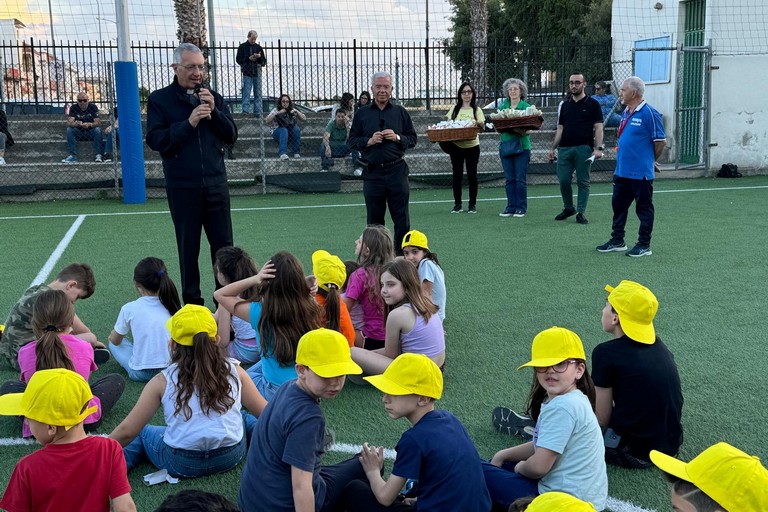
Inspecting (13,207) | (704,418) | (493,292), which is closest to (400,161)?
(493,292)

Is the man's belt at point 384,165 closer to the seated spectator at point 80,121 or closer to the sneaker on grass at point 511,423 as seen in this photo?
the sneaker on grass at point 511,423

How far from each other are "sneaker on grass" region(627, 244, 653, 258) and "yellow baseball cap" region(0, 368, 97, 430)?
713cm

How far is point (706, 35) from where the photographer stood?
663 inches

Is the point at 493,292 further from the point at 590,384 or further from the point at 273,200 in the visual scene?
the point at 273,200

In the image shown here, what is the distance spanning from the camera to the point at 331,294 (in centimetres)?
→ 507

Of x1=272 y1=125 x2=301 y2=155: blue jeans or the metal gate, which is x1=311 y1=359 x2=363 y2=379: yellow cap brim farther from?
the metal gate

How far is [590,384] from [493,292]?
12.0 ft

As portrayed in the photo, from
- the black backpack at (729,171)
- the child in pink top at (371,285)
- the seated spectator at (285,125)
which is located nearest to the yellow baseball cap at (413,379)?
the child in pink top at (371,285)

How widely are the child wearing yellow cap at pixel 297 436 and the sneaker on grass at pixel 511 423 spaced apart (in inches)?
55.4

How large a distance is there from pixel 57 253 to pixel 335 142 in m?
7.70

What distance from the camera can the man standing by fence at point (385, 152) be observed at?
818 centimetres

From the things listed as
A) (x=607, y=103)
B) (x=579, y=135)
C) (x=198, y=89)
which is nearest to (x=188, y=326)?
(x=198, y=89)

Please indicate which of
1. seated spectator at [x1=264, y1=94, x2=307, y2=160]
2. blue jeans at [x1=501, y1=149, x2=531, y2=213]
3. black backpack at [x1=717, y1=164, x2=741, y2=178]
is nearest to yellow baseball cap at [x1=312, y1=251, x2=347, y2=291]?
blue jeans at [x1=501, y1=149, x2=531, y2=213]

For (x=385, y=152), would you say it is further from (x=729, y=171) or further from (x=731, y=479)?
(x=729, y=171)
